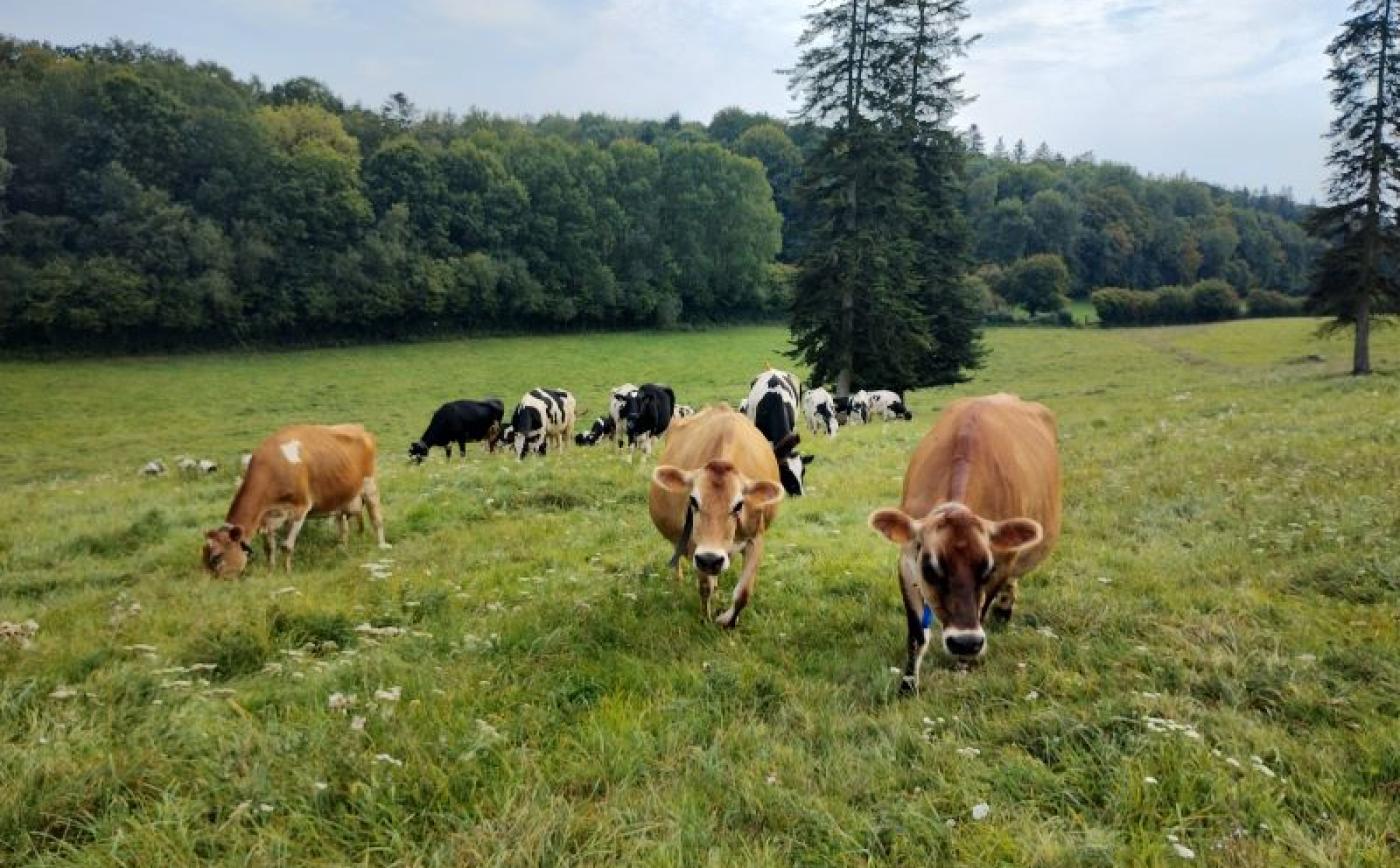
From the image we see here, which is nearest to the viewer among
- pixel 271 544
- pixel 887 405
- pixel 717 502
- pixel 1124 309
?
pixel 717 502

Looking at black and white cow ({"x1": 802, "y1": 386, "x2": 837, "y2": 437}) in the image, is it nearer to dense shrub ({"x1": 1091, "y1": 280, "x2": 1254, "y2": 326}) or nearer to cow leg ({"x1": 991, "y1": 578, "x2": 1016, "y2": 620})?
cow leg ({"x1": 991, "y1": 578, "x2": 1016, "y2": 620})

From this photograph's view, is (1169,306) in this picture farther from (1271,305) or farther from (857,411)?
(857,411)

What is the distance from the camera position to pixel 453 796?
373 centimetres

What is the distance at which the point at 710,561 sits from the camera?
5.90m

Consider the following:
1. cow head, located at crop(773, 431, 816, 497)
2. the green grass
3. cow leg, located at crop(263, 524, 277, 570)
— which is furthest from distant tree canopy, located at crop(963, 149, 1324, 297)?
cow leg, located at crop(263, 524, 277, 570)

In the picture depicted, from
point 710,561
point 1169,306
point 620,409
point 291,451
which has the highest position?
point 1169,306

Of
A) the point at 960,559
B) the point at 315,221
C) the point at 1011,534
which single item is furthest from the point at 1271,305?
the point at 960,559

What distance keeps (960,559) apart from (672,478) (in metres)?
2.59

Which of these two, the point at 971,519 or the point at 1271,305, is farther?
the point at 1271,305

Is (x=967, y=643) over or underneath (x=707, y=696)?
over

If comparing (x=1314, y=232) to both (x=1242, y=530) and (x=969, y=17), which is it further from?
(x=1242, y=530)

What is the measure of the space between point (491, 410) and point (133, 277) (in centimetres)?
3577

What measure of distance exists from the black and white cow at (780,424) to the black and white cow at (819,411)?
6500 millimetres

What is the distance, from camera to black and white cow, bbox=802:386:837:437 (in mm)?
25369
